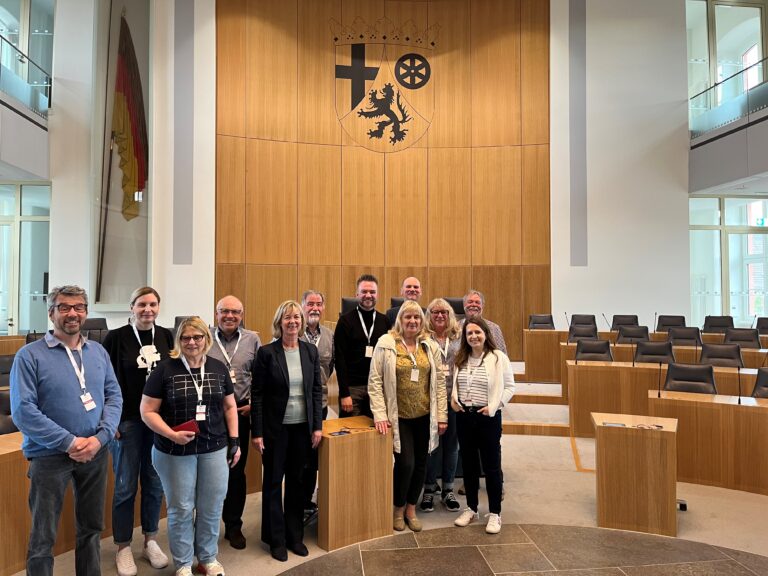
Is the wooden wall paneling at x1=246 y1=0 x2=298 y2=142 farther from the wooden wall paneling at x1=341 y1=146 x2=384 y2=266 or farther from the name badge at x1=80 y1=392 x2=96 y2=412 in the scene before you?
the name badge at x1=80 y1=392 x2=96 y2=412

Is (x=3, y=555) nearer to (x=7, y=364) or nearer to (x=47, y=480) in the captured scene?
(x=47, y=480)

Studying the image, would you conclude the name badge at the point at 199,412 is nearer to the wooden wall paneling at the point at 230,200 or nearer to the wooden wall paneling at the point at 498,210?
the wooden wall paneling at the point at 230,200

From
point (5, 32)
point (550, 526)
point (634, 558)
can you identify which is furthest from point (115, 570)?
point (5, 32)

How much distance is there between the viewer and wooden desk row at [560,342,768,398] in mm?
6270

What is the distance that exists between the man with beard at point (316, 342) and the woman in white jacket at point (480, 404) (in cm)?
87

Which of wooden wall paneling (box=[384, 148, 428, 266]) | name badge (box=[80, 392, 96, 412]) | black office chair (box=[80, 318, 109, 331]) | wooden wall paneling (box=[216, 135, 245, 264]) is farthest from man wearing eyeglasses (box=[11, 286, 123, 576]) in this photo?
wooden wall paneling (box=[384, 148, 428, 266])

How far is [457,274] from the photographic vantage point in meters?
9.68

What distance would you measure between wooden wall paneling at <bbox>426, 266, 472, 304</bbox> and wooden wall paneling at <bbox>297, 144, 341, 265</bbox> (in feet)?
5.47

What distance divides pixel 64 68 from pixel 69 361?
25.9 ft

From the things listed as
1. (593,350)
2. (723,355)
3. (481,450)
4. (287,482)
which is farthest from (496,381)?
(723,355)

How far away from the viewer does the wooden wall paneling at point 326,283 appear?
930 cm

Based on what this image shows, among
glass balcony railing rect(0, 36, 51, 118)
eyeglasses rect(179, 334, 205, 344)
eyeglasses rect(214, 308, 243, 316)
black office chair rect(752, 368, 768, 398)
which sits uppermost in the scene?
glass balcony railing rect(0, 36, 51, 118)

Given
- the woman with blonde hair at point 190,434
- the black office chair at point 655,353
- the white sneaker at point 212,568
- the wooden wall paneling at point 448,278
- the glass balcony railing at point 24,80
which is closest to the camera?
the woman with blonde hair at point 190,434

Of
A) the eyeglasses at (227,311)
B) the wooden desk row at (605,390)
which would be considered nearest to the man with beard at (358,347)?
the eyeglasses at (227,311)
